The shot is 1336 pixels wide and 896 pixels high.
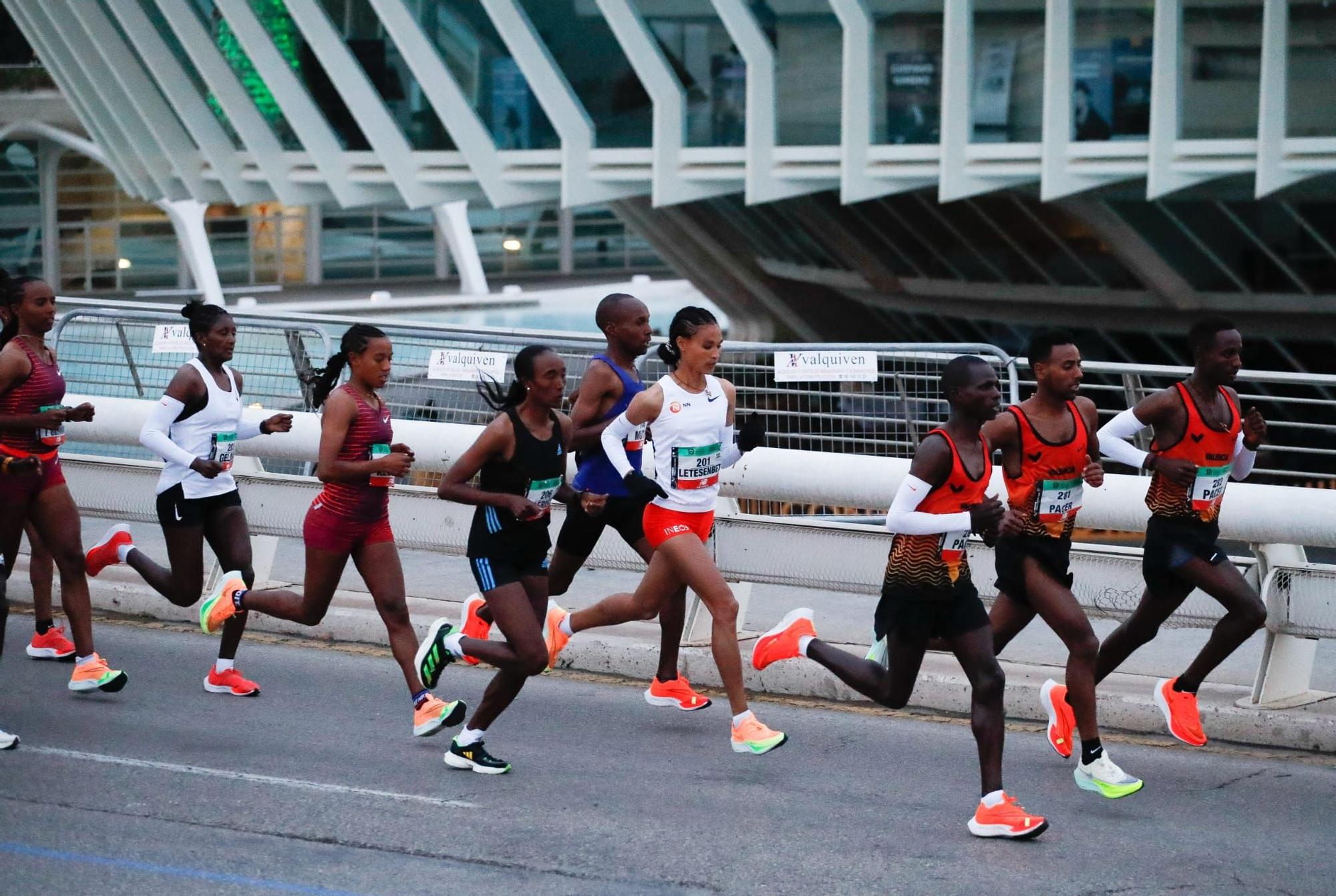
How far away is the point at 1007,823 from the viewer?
648 centimetres

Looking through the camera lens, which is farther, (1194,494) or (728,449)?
(728,449)

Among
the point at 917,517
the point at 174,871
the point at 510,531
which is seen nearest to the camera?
the point at 174,871

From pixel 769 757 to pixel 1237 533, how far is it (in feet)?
8.27

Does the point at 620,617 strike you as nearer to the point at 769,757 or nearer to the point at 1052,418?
the point at 769,757

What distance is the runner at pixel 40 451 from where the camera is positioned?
8.59 m

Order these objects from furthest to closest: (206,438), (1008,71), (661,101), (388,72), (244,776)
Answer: (388,72) < (661,101) < (1008,71) < (206,438) < (244,776)

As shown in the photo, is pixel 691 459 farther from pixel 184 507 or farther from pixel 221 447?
pixel 184 507

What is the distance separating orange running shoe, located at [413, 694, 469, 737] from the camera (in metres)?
7.72

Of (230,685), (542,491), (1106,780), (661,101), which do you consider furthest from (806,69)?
(1106,780)

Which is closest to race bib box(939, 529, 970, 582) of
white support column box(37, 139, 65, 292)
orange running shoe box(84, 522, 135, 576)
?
orange running shoe box(84, 522, 135, 576)

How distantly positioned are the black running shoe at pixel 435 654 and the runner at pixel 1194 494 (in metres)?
2.98

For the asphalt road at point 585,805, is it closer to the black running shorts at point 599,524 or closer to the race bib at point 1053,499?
the black running shorts at point 599,524

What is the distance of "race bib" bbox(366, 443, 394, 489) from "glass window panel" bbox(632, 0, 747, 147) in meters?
18.5

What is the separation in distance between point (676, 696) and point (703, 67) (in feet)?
61.9
